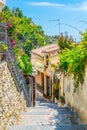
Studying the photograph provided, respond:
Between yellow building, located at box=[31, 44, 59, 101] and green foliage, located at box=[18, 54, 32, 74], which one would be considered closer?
green foliage, located at box=[18, 54, 32, 74]

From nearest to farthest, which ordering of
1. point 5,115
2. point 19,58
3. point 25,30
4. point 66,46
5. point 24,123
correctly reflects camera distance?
point 5,115
point 24,123
point 19,58
point 66,46
point 25,30

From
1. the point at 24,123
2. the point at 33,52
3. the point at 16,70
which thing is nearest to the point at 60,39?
the point at 16,70

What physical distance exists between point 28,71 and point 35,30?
90.8 ft

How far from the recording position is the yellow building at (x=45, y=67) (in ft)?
113

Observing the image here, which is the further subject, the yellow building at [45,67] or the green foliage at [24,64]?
the yellow building at [45,67]

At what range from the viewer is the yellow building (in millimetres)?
34331

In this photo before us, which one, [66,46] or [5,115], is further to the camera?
[66,46]

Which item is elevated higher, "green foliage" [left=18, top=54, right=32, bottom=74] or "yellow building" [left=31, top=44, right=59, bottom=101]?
"green foliage" [left=18, top=54, right=32, bottom=74]

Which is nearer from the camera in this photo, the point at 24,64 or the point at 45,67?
the point at 24,64

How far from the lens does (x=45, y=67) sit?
120 feet

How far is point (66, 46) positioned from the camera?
905 inches

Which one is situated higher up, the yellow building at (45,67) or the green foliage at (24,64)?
the green foliage at (24,64)

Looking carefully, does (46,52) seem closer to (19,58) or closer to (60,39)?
(60,39)

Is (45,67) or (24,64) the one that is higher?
(24,64)
